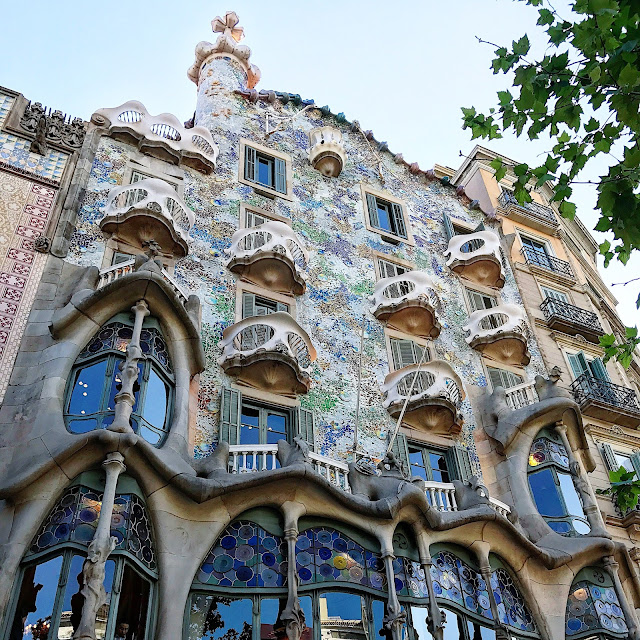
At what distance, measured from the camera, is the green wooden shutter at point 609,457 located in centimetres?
1925

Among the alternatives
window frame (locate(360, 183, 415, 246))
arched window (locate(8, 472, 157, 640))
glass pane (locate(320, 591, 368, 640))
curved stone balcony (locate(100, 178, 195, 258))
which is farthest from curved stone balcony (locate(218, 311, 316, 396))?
window frame (locate(360, 183, 415, 246))

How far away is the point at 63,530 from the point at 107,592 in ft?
3.57

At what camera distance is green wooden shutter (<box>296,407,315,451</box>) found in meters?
15.0

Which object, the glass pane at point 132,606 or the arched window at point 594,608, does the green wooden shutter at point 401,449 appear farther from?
the glass pane at point 132,606

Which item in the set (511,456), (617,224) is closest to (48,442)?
(617,224)

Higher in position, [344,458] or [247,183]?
[247,183]

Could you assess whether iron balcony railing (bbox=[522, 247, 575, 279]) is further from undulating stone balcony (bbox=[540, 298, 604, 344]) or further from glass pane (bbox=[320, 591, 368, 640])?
glass pane (bbox=[320, 591, 368, 640])

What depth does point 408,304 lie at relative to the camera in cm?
1866

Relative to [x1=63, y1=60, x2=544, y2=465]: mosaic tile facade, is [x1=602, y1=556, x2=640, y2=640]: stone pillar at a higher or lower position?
lower

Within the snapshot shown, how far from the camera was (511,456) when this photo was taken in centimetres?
1673

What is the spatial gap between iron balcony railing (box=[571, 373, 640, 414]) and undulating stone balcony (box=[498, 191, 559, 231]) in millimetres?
7068

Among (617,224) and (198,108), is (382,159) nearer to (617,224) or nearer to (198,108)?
(198,108)

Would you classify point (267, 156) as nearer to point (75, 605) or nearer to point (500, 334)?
point (500, 334)

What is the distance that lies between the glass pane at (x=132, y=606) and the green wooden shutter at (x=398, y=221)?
13969 millimetres
